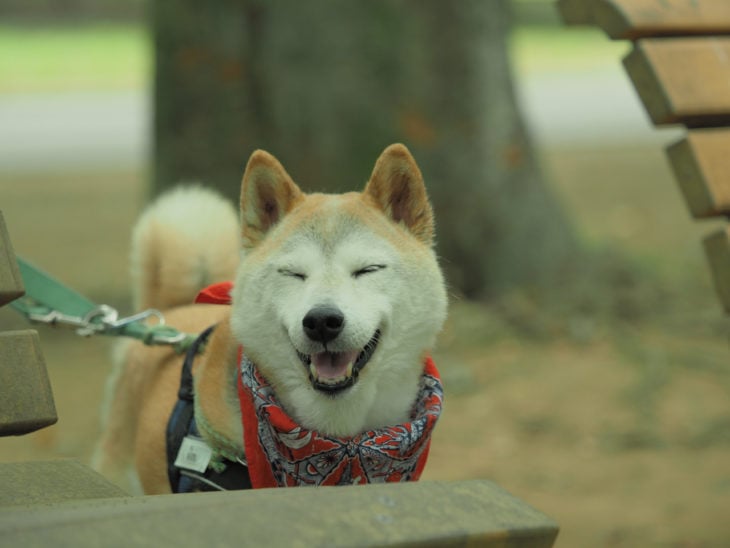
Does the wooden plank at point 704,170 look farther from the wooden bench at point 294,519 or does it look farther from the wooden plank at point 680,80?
the wooden bench at point 294,519

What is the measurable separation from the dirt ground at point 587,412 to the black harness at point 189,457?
1767mm

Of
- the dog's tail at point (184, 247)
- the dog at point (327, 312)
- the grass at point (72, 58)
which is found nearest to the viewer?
the dog at point (327, 312)

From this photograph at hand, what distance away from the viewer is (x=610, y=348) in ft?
18.3

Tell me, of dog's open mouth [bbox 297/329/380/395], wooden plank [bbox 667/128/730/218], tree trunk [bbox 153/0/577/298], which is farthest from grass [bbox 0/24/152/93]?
dog's open mouth [bbox 297/329/380/395]

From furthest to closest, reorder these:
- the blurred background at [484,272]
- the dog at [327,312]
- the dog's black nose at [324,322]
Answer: the blurred background at [484,272] < the dog at [327,312] < the dog's black nose at [324,322]

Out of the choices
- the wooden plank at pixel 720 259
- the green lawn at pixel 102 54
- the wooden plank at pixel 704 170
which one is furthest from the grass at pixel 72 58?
the wooden plank at pixel 720 259

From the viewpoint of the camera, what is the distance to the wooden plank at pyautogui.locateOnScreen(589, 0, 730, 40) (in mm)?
3229

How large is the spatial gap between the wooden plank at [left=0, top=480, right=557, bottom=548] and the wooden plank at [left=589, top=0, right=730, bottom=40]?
192cm

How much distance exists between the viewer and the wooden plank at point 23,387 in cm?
195

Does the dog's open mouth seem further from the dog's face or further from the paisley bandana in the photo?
the paisley bandana

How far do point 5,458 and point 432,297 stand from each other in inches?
112

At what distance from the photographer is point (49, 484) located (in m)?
2.00

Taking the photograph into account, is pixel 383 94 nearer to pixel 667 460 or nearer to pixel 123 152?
pixel 667 460

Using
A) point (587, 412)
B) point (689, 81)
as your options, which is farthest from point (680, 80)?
point (587, 412)
